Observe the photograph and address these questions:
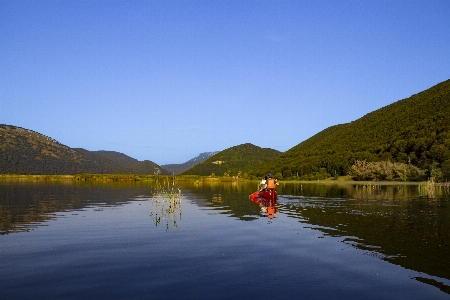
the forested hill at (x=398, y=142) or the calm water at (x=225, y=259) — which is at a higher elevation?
the forested hill at (x=398, y=142)

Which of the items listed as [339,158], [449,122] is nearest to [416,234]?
[449,122]

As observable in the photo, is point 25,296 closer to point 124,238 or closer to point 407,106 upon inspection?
point 124,238

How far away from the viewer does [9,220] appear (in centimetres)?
2852

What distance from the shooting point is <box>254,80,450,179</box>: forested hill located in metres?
119

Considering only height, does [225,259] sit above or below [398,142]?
below

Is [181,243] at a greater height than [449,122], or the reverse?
[449,122]

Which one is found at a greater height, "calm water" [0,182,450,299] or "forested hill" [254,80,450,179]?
"forested hill" [254,80,450,179]

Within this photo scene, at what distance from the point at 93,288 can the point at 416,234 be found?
17219mm

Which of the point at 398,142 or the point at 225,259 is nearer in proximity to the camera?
the point at 225,259

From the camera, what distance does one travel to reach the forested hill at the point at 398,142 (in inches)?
4671

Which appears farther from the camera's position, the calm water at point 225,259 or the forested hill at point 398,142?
the forested hill at point 398,142

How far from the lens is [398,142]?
5413 inches

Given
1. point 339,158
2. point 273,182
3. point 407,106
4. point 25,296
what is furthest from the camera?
point 407,106

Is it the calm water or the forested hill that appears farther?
the forested hill
